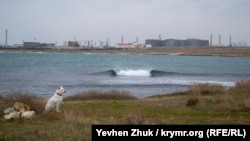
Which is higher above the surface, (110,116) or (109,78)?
(110,116)

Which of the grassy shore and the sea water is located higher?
the grassy shore

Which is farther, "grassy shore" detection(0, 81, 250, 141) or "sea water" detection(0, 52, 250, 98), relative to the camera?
"sea water" detection(0, 52, 250, 98)

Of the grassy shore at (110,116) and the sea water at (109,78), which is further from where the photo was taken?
the sea water at (109,78)

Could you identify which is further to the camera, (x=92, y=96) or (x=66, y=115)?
(x=92, y=96)

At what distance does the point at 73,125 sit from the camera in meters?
11.4

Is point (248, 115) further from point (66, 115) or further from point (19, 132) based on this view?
point (19, 132)

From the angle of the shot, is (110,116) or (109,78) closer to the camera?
(110,116)

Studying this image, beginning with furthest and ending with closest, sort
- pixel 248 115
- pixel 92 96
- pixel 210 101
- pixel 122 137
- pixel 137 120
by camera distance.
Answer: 1. pixel 92 96
2. pixel 210 101
3. pixel 248 115
4. pixel 137 120
5. pixel 122 137

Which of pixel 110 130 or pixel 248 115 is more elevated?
pixel 110 130

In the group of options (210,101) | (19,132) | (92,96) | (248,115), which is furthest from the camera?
(92,96)

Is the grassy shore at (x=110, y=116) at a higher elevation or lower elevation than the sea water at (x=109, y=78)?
higher

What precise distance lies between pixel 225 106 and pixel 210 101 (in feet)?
6.42

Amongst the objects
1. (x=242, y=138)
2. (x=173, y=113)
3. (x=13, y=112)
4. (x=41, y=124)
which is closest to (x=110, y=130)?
(x=242, y=138)

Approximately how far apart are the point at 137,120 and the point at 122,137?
3550 millimetres
